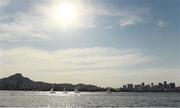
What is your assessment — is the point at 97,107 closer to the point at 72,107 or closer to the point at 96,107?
the point at 96,107

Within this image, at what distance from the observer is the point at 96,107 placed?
308 feet

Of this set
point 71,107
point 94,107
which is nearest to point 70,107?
point 71,107

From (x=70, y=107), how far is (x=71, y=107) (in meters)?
0.37

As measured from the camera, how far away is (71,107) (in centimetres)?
9756

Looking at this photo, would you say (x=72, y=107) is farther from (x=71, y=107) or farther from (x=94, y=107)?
(x=94, y=107)

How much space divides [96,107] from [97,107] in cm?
31

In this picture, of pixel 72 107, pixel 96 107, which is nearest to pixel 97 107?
pixel 96 107

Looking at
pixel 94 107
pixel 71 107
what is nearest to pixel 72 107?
pixel 71 107

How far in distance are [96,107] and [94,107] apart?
57 cm

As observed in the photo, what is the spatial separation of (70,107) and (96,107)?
26.7 feet

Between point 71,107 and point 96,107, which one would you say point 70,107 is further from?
point 96,107

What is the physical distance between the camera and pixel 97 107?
94125mm

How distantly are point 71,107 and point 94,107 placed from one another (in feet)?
24.8

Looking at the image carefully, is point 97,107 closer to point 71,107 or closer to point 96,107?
point 96,107
